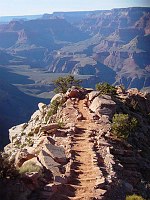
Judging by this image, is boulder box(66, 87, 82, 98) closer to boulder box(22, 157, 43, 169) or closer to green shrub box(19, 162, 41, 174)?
boulder box(22, 157, 43, 169)

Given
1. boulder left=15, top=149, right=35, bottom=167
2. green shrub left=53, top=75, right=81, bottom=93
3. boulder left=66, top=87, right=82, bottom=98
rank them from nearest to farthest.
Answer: boulder left=15, top=149, right=35, bottom=167
boulder left=66, top=87, right=82, bottom=98
green shrub left=53, top=75, right=81, bottom=93

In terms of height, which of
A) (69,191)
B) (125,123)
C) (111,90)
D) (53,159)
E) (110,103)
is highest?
(111,90)

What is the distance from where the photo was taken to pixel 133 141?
1013 inches

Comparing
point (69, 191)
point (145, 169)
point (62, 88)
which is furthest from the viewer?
point (62, 88)

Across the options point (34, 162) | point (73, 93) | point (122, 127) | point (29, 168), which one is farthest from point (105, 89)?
point (29, 168)

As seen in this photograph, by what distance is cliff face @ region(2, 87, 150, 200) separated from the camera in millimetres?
16984

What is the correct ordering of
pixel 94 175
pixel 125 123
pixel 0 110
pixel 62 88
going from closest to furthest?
pixel 94 175, pixel 125 123, pixel 62 88, pixel 0 110

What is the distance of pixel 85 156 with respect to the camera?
21812 millimetres

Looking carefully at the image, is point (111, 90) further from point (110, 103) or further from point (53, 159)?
point (53, 159)

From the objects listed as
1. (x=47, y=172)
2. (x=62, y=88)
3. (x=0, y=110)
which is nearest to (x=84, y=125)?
(x=47, y=172)

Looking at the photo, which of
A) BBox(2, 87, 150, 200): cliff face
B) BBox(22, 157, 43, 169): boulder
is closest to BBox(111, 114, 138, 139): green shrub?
BBox(2, 87, 150, 200): cliff face

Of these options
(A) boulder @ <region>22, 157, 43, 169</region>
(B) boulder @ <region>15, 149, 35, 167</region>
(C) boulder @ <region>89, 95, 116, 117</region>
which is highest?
(C) boulder @ <region>89, 95, 116, 117</region>

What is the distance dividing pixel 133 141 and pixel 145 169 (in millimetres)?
3468

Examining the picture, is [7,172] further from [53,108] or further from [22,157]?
[53,108]
